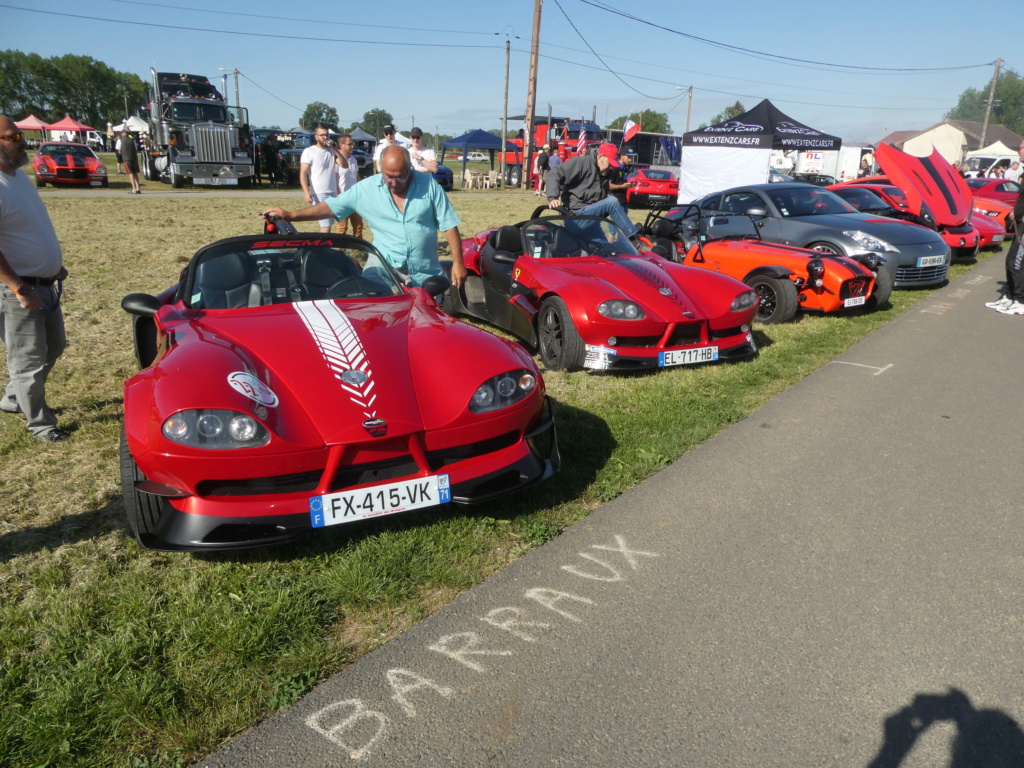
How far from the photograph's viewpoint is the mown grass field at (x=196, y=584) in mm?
2139

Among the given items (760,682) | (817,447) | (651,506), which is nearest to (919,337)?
(817,447)

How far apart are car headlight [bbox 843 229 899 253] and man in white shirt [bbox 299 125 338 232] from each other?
21.7 ft

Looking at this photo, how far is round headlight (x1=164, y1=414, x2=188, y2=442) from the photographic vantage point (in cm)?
271

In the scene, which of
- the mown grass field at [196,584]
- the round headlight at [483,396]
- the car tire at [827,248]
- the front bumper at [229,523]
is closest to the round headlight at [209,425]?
the front bumper at [229,523]

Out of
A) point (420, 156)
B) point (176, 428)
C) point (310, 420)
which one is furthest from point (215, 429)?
point (420, 156)

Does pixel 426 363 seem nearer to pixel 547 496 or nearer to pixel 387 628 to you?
pixel 547 496

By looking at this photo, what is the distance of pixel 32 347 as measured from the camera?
4.14 metres

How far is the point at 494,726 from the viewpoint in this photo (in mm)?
2145

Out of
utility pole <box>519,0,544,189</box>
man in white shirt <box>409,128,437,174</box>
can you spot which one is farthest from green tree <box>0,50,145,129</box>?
man in white shirt <box>409,128,437,174</box>

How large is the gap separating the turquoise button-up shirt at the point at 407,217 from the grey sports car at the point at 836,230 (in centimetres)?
574

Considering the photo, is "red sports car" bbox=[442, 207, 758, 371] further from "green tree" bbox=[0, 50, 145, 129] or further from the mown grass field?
"green tree" bbox=[0, 50, 145, 129]

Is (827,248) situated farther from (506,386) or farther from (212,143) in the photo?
(212,143)

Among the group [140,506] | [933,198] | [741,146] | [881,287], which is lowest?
[140,506]

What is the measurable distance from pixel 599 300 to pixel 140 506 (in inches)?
140
